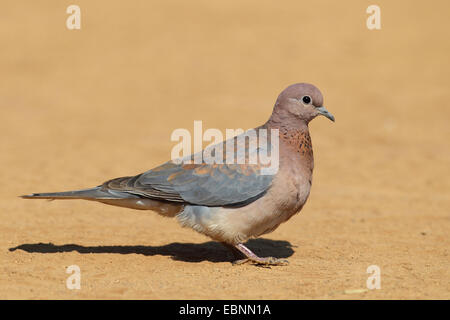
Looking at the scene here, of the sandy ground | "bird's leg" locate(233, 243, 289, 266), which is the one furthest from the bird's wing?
the sandy ground

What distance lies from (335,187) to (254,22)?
428 inches

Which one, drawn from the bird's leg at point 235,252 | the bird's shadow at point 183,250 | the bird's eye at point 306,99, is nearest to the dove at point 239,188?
the bird's eye at point 306,99

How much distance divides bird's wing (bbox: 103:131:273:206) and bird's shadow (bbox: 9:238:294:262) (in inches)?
26.2

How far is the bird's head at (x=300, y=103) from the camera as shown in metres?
6.31

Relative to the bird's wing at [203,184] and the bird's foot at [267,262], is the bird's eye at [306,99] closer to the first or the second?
the bird's wing at [203,184]

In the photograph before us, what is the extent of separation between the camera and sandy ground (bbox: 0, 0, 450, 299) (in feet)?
19.1

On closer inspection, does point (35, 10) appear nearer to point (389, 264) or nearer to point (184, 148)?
point (184, 148)

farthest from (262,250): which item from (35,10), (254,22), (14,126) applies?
(35,10)

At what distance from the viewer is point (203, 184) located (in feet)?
20.3

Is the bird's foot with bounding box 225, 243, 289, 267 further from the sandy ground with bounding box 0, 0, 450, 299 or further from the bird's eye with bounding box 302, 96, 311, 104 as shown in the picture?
the bird's eye with bounding box 302, 96, 311, 104

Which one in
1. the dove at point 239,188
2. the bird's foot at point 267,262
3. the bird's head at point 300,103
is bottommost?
the bird's foot at point 267,262

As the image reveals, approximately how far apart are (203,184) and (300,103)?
1.17 meters

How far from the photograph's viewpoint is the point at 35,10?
2012cm

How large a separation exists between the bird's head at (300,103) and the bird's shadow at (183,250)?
1.41 meters
